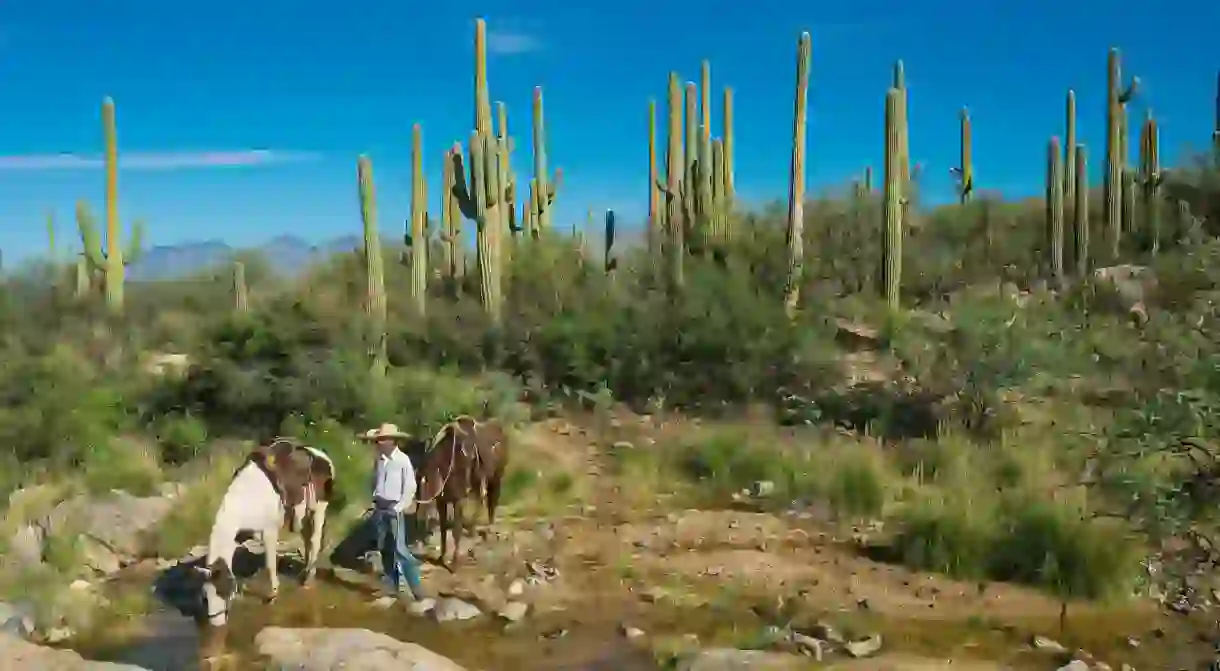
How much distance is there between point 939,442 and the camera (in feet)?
47.3

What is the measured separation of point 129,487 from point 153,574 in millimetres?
2474

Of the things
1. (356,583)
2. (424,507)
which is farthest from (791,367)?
(356,583)

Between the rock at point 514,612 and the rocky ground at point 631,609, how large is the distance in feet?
0.06

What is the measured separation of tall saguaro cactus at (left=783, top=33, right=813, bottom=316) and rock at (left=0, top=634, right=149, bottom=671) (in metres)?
14.2

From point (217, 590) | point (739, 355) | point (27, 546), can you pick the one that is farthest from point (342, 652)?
point (739, 355)

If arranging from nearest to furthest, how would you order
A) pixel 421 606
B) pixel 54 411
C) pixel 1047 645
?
pixel 1047 645, pixel 421 606, pixel 54 411

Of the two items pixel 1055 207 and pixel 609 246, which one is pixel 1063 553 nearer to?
pixel 609 246

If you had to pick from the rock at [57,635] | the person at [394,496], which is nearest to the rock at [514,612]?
the person at [394,496]

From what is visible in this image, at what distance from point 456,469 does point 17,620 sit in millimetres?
3856

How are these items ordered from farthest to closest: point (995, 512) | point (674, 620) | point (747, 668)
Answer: point (995, 512) < point (674, 620) < point (747, 668)

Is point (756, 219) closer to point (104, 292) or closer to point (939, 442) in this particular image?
point (939, 442)

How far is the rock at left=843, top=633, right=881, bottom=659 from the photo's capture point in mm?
8367

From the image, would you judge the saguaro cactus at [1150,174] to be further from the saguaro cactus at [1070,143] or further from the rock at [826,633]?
the rock at [826,633]

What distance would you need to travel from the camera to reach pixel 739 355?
59.2 feet
